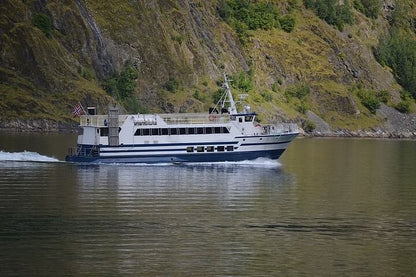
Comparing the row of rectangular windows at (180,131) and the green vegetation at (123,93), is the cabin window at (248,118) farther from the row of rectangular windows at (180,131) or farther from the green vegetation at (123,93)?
the green vegetation at (123,93)

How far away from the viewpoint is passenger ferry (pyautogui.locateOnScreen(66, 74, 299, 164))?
118188mm

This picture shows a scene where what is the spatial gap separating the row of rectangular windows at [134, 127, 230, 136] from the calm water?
4.17m

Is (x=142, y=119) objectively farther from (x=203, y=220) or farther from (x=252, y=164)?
(x=203, y=220)

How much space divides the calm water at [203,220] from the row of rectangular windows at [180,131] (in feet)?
13.7

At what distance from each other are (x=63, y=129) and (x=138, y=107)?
1773cm

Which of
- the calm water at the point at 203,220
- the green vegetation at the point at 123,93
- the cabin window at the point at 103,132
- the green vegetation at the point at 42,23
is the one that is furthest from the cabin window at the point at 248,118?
the green vegetation at the point at 42,23

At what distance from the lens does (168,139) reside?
119438 millimetres

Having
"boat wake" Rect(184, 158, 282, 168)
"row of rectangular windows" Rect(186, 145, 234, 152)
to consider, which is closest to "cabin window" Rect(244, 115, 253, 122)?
"row of rectangular windows" Rect(186, 145, 234, 152)

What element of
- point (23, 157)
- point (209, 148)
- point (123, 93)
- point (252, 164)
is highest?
point (123, 93)

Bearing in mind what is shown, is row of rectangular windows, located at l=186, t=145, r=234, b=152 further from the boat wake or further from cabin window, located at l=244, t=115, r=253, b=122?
cabin window, located at l=244, t=115, r=253, b=122

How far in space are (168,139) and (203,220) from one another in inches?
1813

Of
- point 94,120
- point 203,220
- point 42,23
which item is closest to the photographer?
point 203,220

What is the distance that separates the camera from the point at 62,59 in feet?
646

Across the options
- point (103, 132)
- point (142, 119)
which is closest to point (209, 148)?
point (142, 119)
